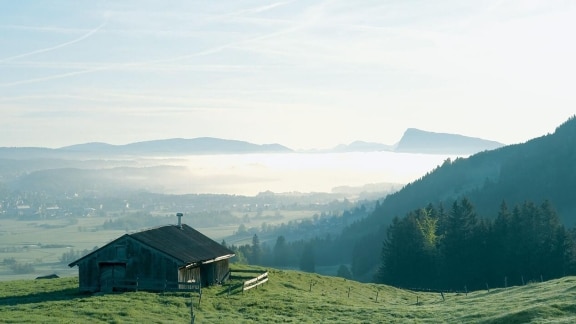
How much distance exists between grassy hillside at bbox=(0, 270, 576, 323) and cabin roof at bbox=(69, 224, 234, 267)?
3.24 meters

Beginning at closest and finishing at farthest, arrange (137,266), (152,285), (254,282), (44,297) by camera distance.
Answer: (44,297) < (152,285) < (137,266) < (254,282)

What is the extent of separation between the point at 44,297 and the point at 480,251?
6227 cm

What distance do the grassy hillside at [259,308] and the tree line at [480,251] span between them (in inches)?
1140

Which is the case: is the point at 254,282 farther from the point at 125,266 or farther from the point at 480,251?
the point at 480,251

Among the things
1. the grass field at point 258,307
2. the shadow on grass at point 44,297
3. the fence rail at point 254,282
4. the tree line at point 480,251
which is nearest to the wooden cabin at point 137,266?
the shadow on grass at point 44,297

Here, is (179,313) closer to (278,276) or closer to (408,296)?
(278,276)

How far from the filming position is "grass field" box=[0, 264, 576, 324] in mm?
42531

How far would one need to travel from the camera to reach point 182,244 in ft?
202

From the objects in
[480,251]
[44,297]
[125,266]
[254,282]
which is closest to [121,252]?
[125,266]

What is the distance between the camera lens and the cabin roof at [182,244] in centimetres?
5738

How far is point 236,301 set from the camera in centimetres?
5266

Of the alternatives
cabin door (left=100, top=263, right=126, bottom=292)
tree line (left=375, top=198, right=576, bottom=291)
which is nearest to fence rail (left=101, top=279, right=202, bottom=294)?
cabin door (left=100, top=263, right=126, bottom=292)

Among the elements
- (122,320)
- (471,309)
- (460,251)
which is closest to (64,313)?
(122,320)

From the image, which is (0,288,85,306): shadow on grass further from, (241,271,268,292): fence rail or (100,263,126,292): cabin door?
(241,271,268,292): fence rail
